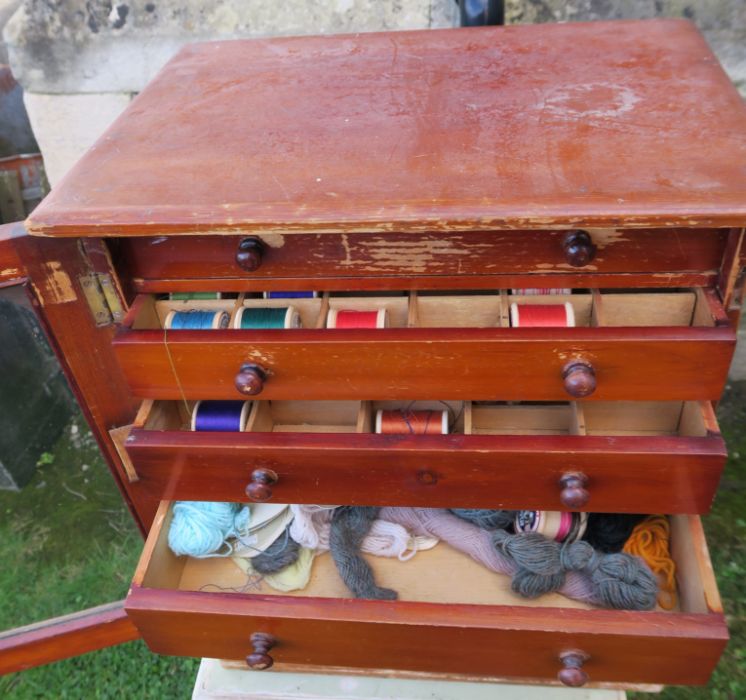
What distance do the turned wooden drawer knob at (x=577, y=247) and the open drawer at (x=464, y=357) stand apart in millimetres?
95

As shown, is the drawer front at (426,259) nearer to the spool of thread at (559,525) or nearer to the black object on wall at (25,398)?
the spool of thread at (559,525)

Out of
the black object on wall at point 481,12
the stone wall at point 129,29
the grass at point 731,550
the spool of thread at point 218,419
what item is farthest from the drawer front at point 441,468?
the stone wall at point 129,29

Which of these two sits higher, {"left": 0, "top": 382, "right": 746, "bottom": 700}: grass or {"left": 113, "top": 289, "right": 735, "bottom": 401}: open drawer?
{"left": 113, "top": 289, "right": 735, "bottom": 401}: open drawer

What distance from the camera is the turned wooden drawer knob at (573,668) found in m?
1.01

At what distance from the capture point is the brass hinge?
3.52 feet

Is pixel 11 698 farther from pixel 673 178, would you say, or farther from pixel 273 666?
pixel 673 178

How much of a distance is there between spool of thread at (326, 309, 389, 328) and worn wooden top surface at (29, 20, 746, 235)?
0.25 m

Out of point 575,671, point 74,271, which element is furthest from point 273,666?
point 74,271

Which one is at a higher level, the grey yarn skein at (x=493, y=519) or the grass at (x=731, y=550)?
the grey yarn skein at (x=493, y=519)

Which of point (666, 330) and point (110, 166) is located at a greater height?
point (110, 166)

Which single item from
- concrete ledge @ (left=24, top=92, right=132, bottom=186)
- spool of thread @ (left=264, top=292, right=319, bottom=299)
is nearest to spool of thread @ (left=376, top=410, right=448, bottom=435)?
spool of thread @ (left=264, top=292, right=319, bottom=299)

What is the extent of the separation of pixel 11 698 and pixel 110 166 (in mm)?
1308

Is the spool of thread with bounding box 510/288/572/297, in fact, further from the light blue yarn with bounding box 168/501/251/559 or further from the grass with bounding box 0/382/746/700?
the grass with bounding box 0/382/746/700

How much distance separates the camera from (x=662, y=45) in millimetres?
1137
